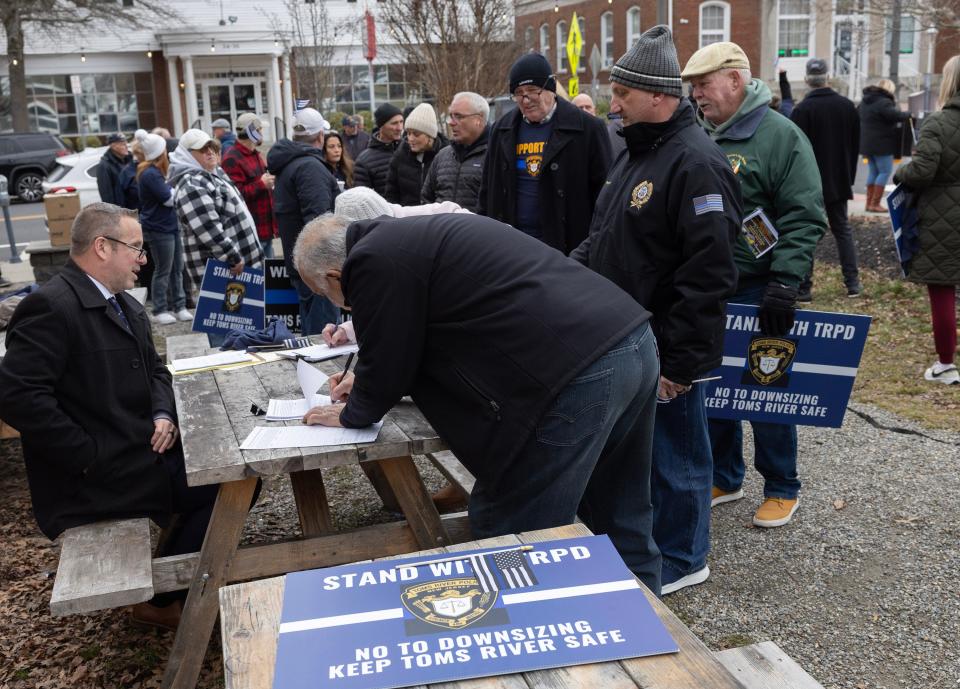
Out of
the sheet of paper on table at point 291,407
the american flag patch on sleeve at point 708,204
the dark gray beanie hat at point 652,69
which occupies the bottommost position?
the sheet of paper on table at point 291,407

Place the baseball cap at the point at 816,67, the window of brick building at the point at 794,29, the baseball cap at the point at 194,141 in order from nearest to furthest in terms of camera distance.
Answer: the baseball cap at the point at 194,141
the baseball cap at the point at 816,67
the window of brick building at the point at 794,29

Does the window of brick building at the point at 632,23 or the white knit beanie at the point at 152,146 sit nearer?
the white knit beanie at the point at 152,146

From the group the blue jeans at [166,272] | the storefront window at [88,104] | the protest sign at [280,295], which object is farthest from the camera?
the storefront window at [88,104]

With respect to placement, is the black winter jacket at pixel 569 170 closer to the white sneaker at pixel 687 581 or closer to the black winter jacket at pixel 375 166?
the white sneaker at pixel 687 581

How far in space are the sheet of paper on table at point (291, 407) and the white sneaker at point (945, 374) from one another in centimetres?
464

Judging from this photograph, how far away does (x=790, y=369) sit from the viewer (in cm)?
405

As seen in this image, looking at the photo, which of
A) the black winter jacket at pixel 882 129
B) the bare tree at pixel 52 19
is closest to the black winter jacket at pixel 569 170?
the black winter jacket at pixel 882 129

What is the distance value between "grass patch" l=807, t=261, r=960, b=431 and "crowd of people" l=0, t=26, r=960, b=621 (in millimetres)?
1959

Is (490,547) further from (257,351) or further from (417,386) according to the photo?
(257,351)

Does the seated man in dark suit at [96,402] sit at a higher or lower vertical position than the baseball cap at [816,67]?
lower

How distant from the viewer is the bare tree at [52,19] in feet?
105

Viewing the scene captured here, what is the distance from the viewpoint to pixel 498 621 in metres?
1.92

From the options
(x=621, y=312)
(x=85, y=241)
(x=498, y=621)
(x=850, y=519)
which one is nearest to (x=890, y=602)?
(x=850, y=519)

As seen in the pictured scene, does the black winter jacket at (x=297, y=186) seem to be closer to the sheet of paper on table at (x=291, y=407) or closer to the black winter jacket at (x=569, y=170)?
the black winter jacket at (x=569, y=170)
